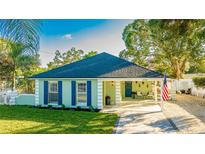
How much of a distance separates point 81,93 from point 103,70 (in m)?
2.03

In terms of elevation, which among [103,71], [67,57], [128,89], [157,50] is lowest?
[128,89]

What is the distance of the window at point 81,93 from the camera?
48.8 feet

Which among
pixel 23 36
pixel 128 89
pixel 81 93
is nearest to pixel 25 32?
pixel 23 36

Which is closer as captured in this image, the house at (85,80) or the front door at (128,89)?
the house at (85,80)

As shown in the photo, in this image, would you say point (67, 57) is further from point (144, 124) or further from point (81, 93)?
point (144, 124)

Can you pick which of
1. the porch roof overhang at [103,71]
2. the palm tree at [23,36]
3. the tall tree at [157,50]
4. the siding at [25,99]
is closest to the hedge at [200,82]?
the tall tree at [157,50]

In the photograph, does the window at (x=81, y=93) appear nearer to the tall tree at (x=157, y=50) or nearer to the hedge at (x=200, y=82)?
the tall tree at (x=157, y=50)

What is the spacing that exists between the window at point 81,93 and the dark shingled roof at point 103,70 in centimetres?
60

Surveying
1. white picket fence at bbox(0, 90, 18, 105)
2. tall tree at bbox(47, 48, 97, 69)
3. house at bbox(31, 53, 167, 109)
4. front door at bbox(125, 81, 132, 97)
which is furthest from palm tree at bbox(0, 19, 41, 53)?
tall tree at bbox(47, 48, 97, 69)

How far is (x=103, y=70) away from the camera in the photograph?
15484 mm
